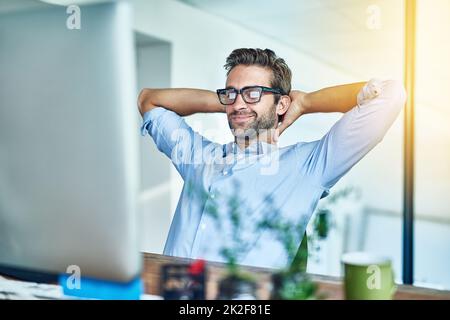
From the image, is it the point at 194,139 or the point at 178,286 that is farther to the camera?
the point at 194,139

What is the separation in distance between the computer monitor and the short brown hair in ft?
1.77

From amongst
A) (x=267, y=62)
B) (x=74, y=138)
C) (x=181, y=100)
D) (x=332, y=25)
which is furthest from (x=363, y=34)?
(x=74, y=138)

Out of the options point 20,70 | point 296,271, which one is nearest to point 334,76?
point 296,271

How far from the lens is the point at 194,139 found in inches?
61.1

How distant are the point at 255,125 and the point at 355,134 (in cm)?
27

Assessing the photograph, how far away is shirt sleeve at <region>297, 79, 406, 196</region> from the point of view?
1392mm

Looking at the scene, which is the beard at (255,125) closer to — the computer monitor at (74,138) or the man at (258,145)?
the man at (258,145)

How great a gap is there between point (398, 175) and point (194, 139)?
565 millimetres

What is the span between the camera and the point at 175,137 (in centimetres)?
158

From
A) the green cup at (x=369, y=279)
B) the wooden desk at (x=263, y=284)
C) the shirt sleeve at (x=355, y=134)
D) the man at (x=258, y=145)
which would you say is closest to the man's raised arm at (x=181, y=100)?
the man at (x=258, y=145)

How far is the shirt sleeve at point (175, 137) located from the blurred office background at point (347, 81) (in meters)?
0.03
